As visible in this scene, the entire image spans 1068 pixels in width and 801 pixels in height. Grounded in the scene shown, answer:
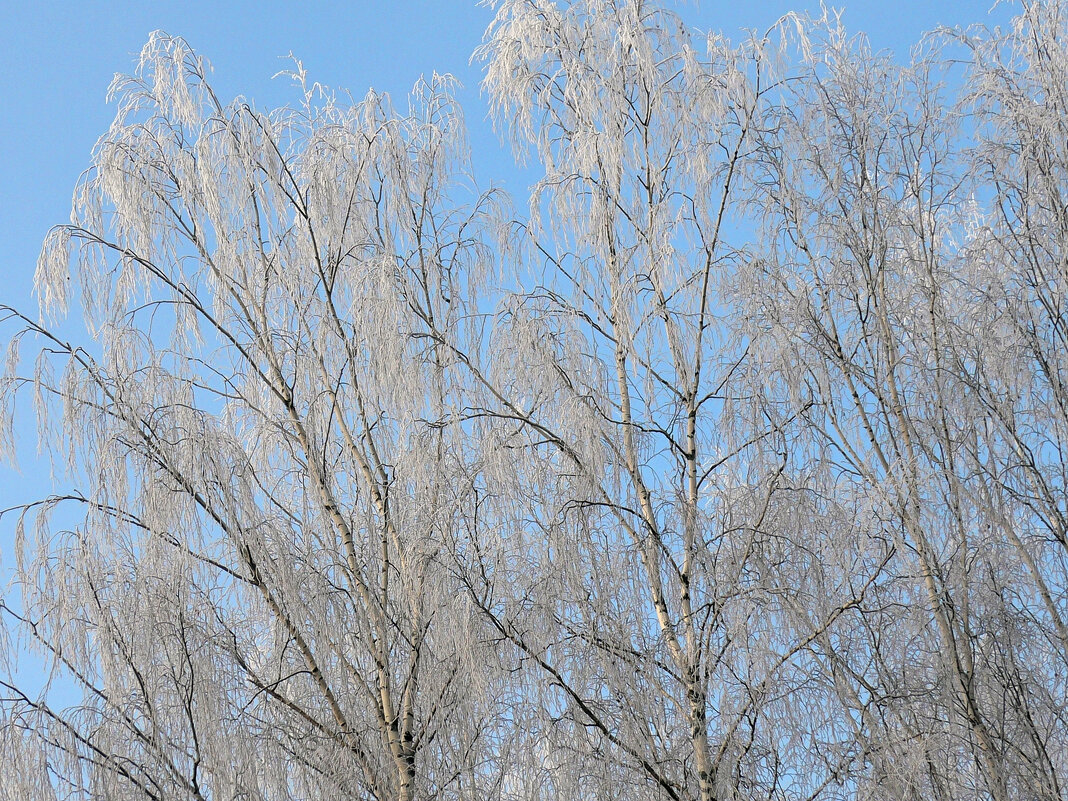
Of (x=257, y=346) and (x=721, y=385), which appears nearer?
(x=721, y=385)

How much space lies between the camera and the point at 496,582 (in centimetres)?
535

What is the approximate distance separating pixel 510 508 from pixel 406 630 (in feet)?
2.85

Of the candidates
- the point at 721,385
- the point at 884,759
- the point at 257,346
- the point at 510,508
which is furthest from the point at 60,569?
the point at 884,759

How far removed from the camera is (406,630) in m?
5.81

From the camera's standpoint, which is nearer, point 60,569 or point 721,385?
point 60,569

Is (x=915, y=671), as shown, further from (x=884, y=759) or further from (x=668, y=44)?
(x=668, y=44)

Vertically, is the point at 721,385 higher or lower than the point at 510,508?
higher

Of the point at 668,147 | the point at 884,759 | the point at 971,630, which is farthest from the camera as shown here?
the point at 668,147

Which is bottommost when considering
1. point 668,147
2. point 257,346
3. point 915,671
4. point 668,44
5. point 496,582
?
point 915,671

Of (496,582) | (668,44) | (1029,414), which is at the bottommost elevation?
(496,582)

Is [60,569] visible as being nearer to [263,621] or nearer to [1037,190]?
[263,621]

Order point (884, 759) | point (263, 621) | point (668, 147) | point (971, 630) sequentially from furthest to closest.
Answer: point (668, 147), point (263, 621), point (971, 630), point (884, 759)

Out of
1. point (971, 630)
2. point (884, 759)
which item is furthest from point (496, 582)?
point (971, 630)

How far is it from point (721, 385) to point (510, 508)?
1.15 metres
